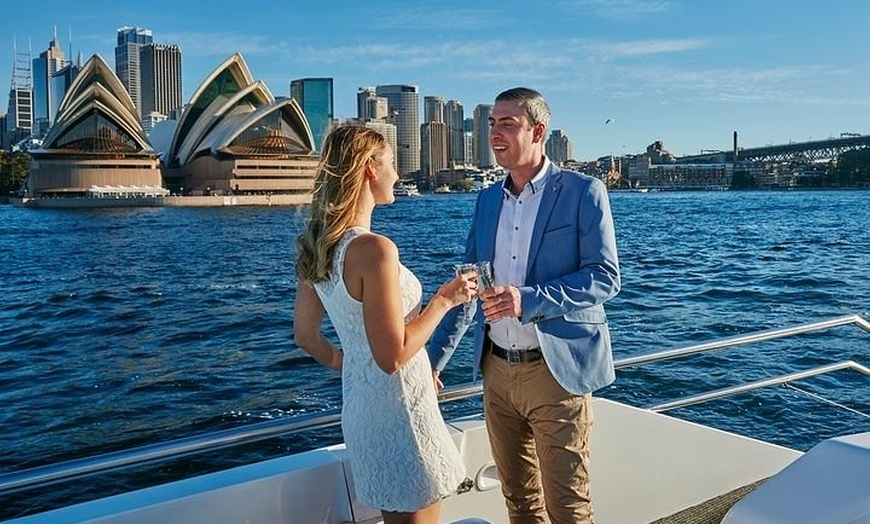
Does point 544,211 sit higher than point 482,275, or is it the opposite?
point 544,211

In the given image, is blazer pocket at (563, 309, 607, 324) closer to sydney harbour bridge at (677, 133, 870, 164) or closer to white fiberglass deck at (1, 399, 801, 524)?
white fiberglass deck at (1, 399, 801, 524)

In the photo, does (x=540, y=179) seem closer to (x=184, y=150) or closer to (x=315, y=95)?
Answer: (x=184, y=150)

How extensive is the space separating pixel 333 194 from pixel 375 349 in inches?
12.8

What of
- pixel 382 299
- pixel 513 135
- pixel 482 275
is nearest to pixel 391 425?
pixel 382 299

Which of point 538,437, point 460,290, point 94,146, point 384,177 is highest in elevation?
point 94,146

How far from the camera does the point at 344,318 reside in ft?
5.42

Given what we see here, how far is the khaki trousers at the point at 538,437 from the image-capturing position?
205 cm

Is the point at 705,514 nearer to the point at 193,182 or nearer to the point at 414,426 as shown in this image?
the point at 414,426

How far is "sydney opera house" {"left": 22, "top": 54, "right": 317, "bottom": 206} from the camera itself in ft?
221

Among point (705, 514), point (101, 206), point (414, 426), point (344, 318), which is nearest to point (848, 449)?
point (414, 426)

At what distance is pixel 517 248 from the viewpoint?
215 cm

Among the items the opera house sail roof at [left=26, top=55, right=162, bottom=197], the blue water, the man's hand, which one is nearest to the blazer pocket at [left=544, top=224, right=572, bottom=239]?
the man's hand

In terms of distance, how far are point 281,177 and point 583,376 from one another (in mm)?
79378

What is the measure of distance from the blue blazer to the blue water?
4.66 feet
